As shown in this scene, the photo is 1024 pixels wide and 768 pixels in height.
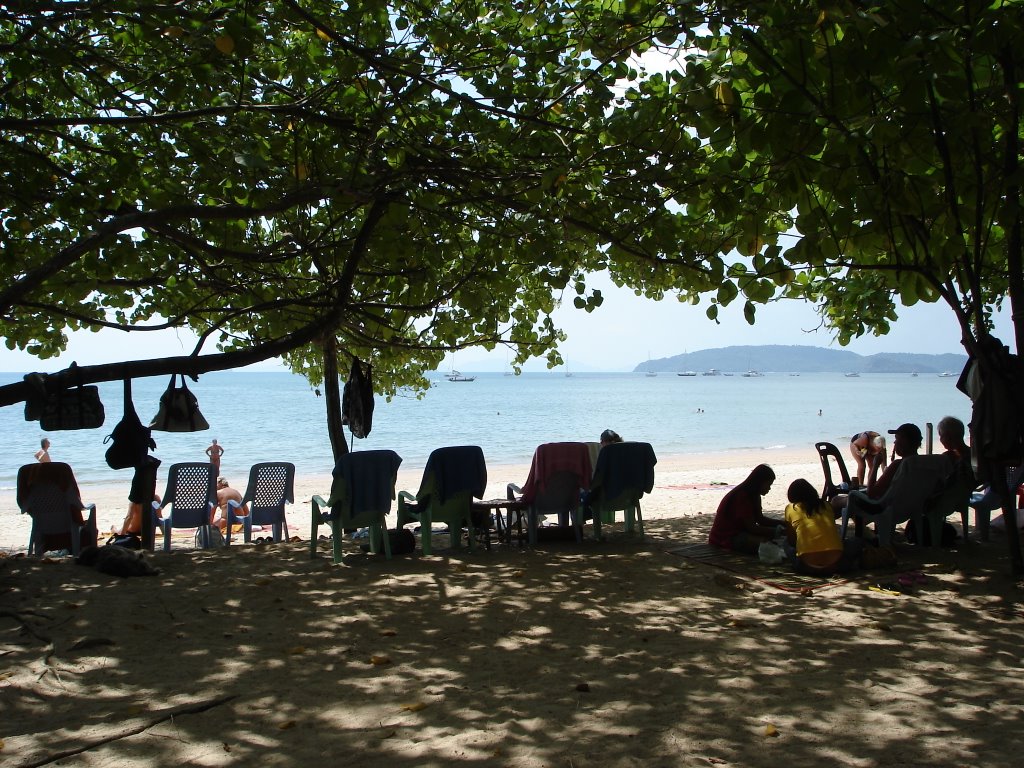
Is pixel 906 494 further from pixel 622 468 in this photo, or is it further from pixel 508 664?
pixel 508 664

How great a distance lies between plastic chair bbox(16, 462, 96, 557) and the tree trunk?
9.15ft

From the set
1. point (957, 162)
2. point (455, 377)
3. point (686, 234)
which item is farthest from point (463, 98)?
point (455, 377)

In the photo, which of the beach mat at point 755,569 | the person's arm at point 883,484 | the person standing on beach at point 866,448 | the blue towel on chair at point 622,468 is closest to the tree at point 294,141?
the blue towel on chair at point 622,468

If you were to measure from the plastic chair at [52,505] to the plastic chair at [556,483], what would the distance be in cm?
435

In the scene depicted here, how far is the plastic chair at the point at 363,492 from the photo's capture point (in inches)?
303

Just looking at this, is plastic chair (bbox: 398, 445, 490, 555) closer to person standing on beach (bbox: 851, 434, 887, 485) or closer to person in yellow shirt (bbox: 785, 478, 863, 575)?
person in yellow shirt (bbox: 785, 478, 863, 575)

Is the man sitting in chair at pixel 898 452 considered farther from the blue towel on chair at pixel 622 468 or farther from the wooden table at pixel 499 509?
the wooden table at pixel 499 509

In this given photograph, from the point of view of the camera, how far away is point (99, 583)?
647 centimetres

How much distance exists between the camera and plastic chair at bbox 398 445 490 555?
791cm

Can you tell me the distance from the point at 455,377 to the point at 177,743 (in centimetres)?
11320

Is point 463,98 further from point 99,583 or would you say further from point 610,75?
point 99,583

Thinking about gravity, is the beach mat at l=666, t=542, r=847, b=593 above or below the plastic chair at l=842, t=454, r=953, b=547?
below

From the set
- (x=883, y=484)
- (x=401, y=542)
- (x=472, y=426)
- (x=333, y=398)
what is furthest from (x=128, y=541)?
(x=472, y=426)

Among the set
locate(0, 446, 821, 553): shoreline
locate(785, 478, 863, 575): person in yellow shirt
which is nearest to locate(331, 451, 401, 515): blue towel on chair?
locate(785, 478, 863, 575): person in yellow shirt
